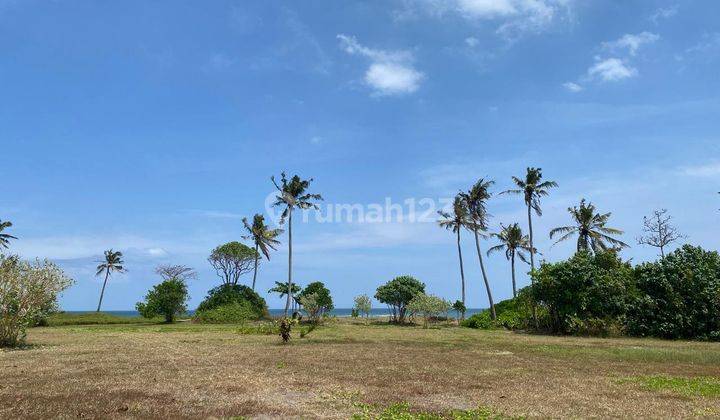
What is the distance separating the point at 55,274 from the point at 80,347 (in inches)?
179

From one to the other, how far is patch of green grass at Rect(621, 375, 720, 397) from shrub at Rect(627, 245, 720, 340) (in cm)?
2707

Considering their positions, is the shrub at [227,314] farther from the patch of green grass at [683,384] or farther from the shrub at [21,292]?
the patch of green grass at [683,384]

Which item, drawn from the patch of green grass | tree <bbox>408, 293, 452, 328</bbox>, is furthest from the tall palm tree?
the patch of green grass

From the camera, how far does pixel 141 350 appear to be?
27641mm

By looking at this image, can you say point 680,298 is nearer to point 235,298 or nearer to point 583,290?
point 583,290

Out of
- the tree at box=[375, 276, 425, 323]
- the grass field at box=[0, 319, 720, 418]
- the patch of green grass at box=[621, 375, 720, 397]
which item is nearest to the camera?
the grass field at box=[0, 319, 720, 418]

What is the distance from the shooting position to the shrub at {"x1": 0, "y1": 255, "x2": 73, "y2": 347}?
2780 cm

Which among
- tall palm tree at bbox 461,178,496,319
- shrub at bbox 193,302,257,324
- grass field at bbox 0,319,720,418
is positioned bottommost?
grass field at bbox 0,319,720,418

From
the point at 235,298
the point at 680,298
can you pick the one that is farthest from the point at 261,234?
the point at 680,298

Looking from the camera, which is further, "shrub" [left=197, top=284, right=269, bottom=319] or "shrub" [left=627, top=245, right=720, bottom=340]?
"shrub" [left=197, top=284, right=269, bottom=319]

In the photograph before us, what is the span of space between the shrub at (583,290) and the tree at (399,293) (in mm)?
24541

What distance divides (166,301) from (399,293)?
3378cm

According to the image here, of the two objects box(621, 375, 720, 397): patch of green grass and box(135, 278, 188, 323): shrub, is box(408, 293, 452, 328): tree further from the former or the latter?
box(621, 375, 720, 397): patch of green grass

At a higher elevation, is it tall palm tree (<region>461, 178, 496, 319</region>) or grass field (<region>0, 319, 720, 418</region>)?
tall palm tree (<region>461, 178, 496, 319</region>)
